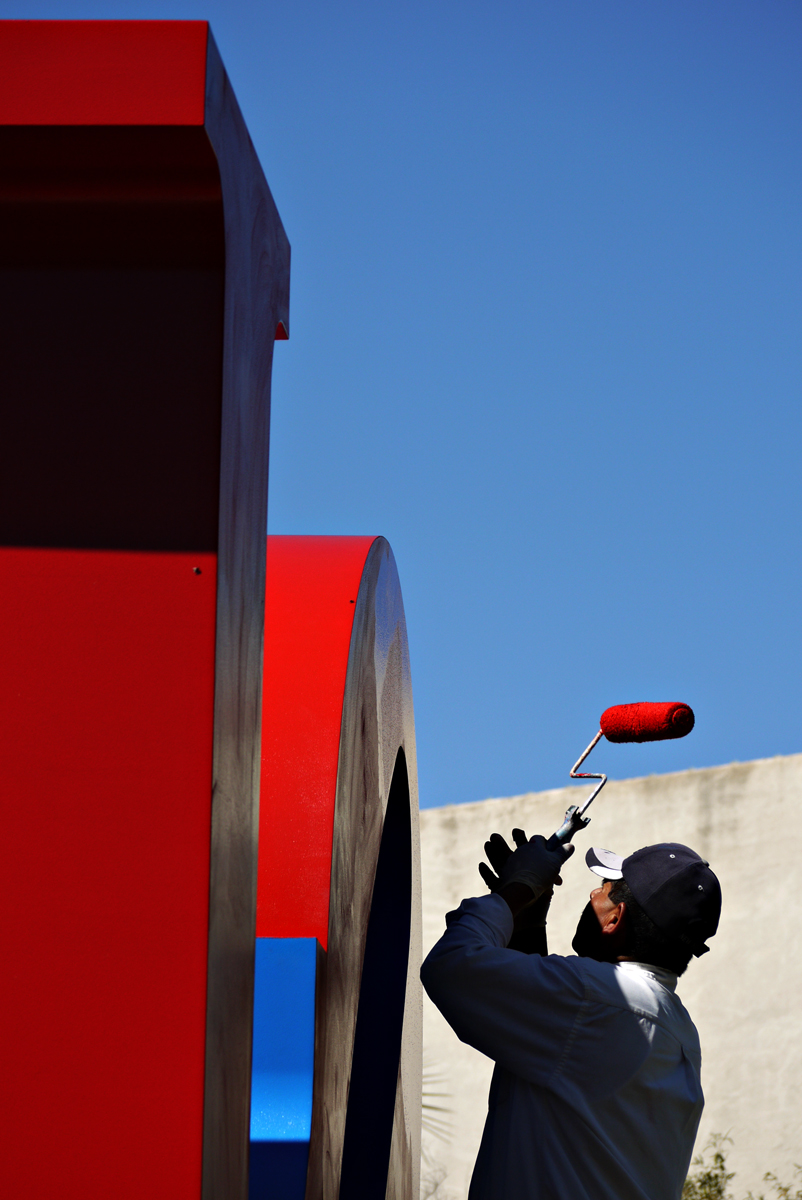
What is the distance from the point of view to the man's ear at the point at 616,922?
9.17ft

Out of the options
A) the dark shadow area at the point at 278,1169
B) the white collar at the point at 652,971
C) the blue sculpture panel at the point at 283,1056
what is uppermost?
the white collar at the point at 652,971

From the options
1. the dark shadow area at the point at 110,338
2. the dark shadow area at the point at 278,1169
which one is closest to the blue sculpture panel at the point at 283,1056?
the dark shadow area at the point at 278,1169

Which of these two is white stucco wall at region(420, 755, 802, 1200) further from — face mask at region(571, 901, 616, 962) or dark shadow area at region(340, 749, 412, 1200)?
face mask at region(571, 901, 616, 962)

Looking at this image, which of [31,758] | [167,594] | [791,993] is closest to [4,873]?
[31,758]

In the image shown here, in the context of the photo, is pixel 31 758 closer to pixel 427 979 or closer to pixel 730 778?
pixel 427 979

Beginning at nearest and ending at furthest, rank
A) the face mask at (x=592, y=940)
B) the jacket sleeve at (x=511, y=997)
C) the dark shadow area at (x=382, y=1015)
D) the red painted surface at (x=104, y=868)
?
the red painted surface at (x=104, y=868)
the jacket sleeve at (x=511, y=997)
the face mask at (x=592, y=940)
the dark shadow area at (x=382, y=1015)

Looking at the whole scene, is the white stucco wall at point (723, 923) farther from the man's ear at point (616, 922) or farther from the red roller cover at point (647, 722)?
the red roller cover at point (647, 722)

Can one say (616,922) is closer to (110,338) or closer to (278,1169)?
(278,1169)

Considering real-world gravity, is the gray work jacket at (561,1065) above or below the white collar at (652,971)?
below

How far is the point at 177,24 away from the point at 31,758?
3.35 feet

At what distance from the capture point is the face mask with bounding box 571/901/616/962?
2832mm

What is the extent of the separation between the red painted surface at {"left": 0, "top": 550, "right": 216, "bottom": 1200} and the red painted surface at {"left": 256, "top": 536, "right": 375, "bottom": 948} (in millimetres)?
971

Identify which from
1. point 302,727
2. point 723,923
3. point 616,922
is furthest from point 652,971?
point 723,923

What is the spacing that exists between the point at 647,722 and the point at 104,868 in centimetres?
160
